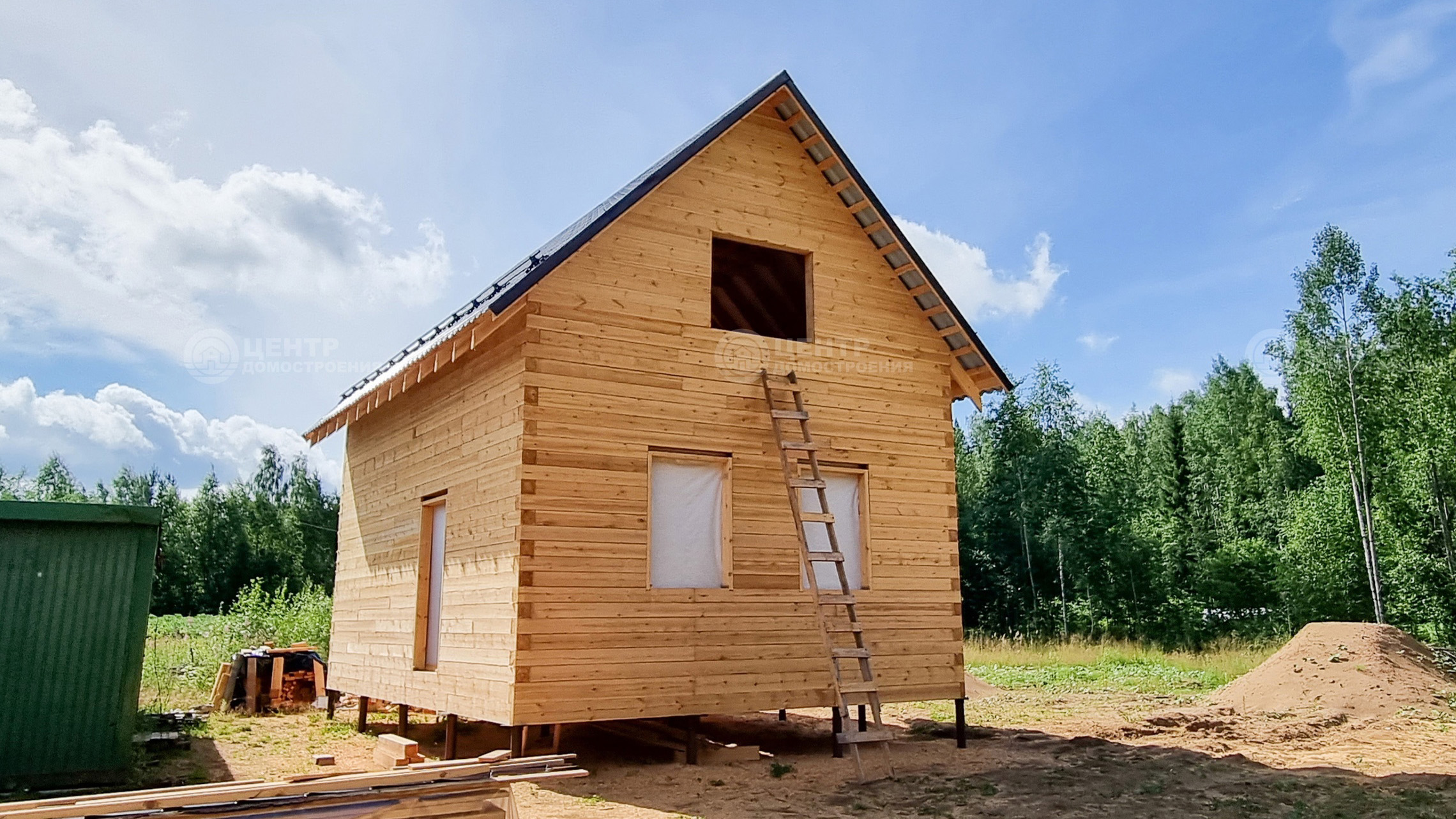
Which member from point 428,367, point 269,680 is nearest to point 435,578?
point 428,367

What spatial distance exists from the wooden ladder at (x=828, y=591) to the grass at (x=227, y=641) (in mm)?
11303

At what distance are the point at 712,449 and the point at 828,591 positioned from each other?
6.61 ft

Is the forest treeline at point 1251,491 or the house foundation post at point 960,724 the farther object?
the forest treeline at point 1251,491

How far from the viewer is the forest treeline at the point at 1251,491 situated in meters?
23.5

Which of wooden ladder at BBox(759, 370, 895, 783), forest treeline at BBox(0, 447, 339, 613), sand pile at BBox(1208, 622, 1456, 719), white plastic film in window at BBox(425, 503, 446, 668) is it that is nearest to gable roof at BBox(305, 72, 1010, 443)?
white plastic film in window at BBox(425, 503, 446, 668)

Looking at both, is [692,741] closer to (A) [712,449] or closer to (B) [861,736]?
(B) [861,736]

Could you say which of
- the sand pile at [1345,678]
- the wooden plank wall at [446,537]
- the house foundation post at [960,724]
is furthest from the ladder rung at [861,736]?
the sand pile at [1345,678]

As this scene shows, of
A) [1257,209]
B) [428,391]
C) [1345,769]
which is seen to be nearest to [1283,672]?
[1345,769]

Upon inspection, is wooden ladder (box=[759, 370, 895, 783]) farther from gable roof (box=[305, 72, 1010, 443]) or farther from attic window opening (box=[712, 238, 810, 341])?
gable roof (box=[305, 72, 1010, 443])

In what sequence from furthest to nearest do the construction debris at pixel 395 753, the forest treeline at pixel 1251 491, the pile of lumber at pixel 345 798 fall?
the forest treeline at pixel 1251 491 < the construction debris at pixel 395 753 < the pile of lumber at pixel 345 798

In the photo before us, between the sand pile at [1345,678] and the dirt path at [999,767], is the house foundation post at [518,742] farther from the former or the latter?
the sand pile at [1345,678]

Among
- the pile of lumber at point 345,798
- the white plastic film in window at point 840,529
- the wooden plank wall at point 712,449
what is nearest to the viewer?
the pile of lumber at point 345,798

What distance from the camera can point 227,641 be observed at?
18.8 meters

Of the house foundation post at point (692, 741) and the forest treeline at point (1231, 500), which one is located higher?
the forest treeline at point (1231, 500)
